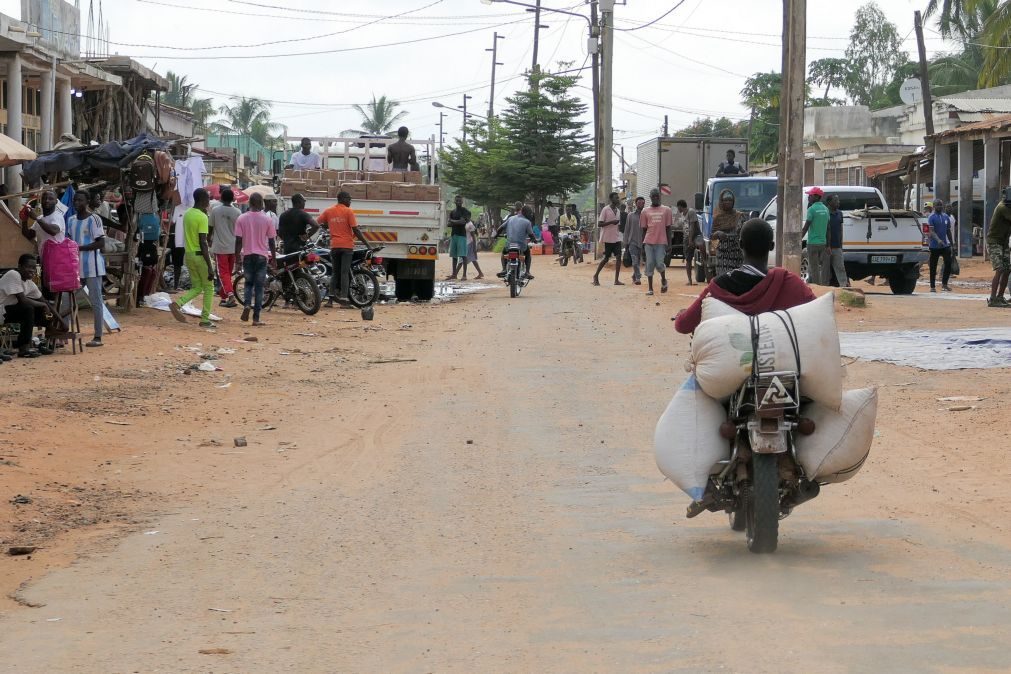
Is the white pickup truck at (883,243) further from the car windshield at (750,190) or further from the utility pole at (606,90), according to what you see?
the utility pole at (606,90)

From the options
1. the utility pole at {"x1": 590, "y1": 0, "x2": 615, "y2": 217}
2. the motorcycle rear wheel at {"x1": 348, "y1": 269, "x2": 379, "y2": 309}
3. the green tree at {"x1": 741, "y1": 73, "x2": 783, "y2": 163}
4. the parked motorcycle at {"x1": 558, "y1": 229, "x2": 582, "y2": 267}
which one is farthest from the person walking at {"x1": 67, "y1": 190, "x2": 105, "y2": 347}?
the green tree at {"x1": 741, "y1": 73, "x2": 783, "y2": 163}

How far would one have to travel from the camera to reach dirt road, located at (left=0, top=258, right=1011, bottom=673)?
473 cm

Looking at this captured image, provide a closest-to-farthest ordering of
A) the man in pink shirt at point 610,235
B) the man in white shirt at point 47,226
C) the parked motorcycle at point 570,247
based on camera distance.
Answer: the man in white shirt at point 47,226
the man in pink shirt at point 610,235
the parked motorcycle at point 570,247

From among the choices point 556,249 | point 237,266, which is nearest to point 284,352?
point 237,266

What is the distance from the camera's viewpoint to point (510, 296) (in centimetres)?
2422

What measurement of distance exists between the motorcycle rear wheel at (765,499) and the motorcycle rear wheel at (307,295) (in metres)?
14.2

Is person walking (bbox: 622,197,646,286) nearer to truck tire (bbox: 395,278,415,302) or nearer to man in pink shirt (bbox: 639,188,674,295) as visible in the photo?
man in pink shirt (bbox: 639,188,674,295)

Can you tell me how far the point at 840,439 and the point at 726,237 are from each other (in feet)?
37.9

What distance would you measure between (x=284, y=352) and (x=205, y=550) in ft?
29.5

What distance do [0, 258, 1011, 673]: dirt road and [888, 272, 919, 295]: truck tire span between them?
11.2 metres

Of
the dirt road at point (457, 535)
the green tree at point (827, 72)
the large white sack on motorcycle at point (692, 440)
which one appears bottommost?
the dirt road at point (457, 535)

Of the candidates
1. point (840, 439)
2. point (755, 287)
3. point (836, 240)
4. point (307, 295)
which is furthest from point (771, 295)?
point (836, 240)

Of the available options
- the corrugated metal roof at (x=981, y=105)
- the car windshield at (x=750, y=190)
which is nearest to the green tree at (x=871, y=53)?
the corrugated metal roof at (x=981, y=105)

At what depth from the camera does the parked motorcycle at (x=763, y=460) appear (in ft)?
19.1
